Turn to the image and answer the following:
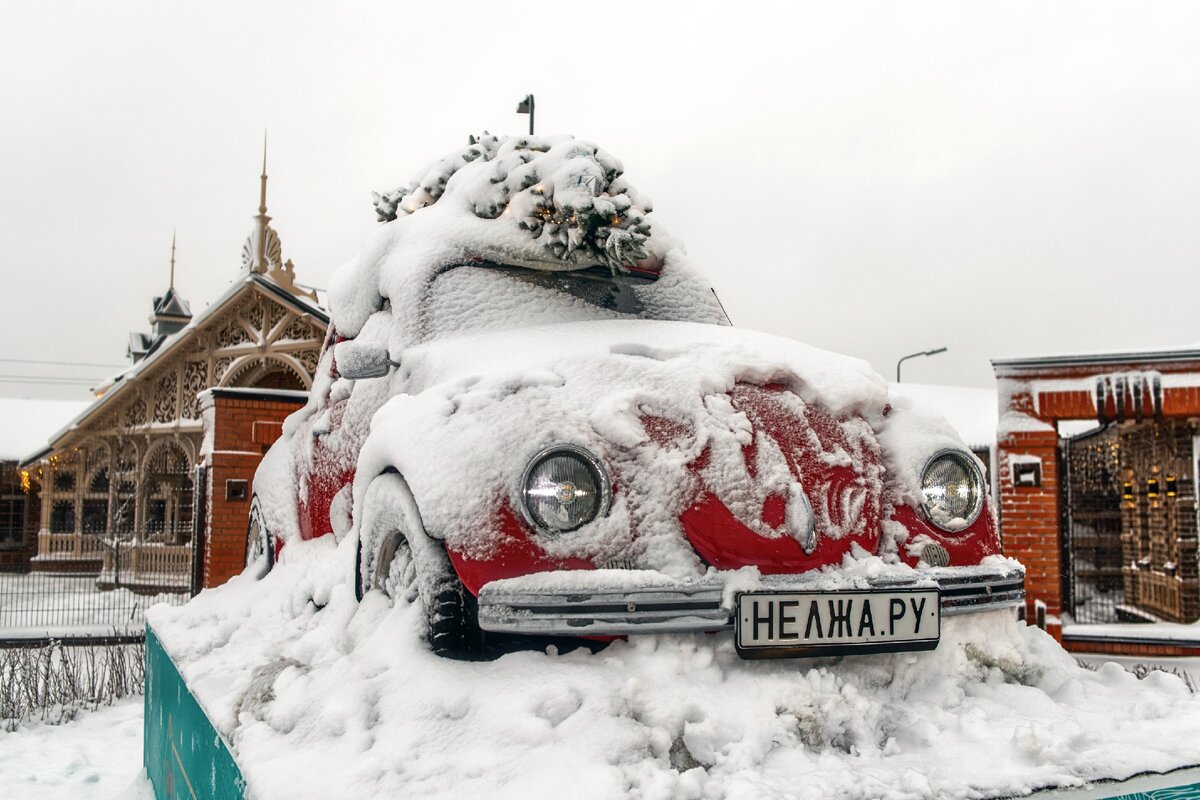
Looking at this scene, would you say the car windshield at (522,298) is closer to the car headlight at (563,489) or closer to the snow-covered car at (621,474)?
the snow-covered car at (621,474)

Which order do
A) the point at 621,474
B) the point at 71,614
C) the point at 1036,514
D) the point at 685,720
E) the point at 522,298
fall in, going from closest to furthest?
1. the point at 685,720
2. the point at 621,474
3. the point at 522,298
4. the point at 1036,514
5. the point at 71,614

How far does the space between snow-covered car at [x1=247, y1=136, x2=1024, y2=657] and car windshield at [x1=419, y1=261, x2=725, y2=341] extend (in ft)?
0.04

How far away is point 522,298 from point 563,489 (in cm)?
144

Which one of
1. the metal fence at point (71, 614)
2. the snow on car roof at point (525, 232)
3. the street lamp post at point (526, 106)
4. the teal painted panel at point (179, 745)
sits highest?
the street lamp post at point (526, 106)

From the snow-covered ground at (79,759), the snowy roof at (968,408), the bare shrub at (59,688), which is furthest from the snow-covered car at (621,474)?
the snowy roof at (968,408)

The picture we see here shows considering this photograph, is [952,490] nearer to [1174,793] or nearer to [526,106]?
[1174,793]

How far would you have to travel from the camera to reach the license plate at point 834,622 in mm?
2164

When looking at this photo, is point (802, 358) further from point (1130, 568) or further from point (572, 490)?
point (1130, 568)

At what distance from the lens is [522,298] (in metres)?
3.57

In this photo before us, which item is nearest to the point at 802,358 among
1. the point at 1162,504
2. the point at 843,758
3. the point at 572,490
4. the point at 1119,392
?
the point at 572,490

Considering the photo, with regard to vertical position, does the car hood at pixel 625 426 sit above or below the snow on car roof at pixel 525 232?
below

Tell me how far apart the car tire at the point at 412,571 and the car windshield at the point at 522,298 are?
1.02 m

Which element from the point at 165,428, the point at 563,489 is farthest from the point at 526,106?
the point at 165,428

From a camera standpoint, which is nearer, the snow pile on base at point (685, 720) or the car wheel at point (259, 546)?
the snow pile on base at point (685, 720)
